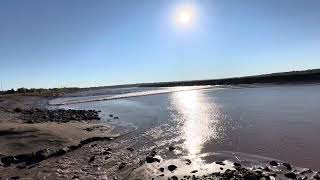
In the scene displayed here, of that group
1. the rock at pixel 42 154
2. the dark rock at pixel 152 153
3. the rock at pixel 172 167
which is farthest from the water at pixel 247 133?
the rock at pixel 42 154

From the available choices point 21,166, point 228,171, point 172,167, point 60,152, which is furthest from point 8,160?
point 228,171

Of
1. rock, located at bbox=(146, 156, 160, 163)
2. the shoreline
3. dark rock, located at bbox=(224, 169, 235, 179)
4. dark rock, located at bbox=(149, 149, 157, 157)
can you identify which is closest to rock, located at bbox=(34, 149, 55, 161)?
the shoreline

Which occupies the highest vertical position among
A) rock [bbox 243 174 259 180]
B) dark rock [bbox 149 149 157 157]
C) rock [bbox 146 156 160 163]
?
rock [bbox 243 174 259 180]

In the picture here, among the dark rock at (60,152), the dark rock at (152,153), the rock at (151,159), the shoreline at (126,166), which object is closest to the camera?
the shoreline at (126,166)

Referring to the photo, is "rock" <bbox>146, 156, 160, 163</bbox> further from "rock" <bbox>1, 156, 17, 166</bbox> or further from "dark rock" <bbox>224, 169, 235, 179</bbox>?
"rock" <bbox>1, 156, 17, 166</bbox>

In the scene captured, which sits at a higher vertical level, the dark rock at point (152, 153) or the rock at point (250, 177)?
the rock at point (250, 177)

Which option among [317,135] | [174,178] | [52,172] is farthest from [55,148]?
[317,135]

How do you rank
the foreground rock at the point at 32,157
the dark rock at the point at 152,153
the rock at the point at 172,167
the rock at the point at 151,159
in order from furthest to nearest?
the dark rock at the point at 152,153 < the foreground rock at the point at 32,157 < the rock at the point at 151,159 < the rock at the point at 172,167

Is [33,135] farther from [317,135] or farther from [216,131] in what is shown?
[317,135]

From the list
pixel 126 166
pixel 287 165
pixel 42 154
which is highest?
pixel 42 154

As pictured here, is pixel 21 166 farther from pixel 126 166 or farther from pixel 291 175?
pixel 291 175

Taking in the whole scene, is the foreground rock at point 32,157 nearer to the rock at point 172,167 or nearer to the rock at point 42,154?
the rock at point 42,154

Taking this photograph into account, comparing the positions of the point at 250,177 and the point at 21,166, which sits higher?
the point at 250,177

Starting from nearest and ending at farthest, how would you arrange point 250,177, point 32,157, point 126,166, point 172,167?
point 250,177 → point 172,167 → point 126,166 → point 32,157
